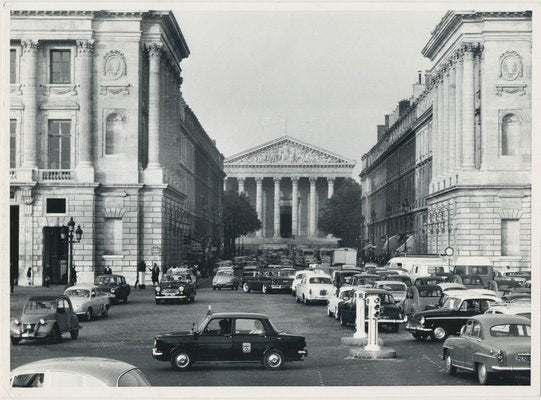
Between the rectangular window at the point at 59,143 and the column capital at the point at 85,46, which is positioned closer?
the column capital at the point at 85,46

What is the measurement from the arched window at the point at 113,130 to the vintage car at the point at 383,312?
3387 centimetres

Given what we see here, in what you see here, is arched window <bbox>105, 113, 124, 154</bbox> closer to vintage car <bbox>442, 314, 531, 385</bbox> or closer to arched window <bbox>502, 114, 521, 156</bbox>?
arched window <bbox>502, 114, 521, 156</bbox>

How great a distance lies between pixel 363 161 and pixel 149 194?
10979 cm

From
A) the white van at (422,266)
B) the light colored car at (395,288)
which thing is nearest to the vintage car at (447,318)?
the light colored car at (395,288)

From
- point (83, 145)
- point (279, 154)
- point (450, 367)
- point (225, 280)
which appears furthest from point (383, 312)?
point (279, 154)

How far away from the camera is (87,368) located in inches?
612

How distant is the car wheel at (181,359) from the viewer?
24.4 meters

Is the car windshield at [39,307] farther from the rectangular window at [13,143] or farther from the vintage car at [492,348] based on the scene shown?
the rectangular window at [13,143]

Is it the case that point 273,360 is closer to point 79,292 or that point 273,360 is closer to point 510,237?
point 79,292

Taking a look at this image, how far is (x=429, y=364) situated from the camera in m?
26.3

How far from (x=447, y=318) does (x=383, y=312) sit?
4.10 m

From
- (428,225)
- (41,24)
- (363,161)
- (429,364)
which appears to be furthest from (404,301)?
(363,161)

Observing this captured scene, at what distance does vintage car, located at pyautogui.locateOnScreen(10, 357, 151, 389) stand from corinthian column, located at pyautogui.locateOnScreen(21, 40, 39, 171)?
52338mm

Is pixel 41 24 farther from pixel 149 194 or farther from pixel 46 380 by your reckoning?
pixel 46 380
